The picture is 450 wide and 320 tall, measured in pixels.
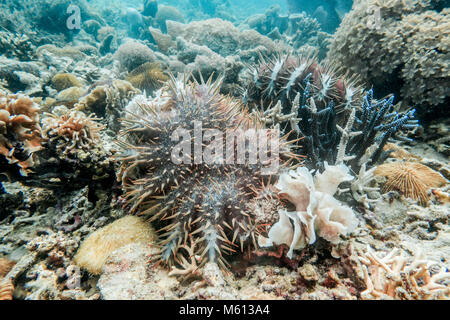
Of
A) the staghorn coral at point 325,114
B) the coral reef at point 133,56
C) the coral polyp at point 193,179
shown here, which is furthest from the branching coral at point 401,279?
the coral reef at point 133,56

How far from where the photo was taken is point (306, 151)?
8.35ft

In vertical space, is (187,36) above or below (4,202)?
above

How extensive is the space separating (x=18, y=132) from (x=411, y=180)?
12.8 feet

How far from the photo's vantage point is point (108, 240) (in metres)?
1.90

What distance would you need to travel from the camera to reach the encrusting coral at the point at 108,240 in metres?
1.81

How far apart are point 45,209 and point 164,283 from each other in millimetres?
1768

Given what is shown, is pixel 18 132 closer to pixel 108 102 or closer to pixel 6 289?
pixel 6 289

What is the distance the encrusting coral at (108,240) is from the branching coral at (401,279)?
1812 millimetres

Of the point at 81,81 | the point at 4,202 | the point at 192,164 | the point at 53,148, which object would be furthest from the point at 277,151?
the point at 81,81

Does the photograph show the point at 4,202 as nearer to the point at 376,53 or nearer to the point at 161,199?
the point at 161,199

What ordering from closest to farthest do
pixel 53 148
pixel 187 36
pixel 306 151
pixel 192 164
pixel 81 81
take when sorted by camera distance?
pixel 192 164, pixel 53 148, pixel 306 151, pixel 81 81, pixel 187 36

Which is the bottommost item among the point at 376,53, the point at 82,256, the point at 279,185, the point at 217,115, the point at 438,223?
the point at 82,256

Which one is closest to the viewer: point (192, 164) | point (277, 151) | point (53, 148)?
point (192, 164)

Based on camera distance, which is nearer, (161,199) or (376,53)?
(161,199)
